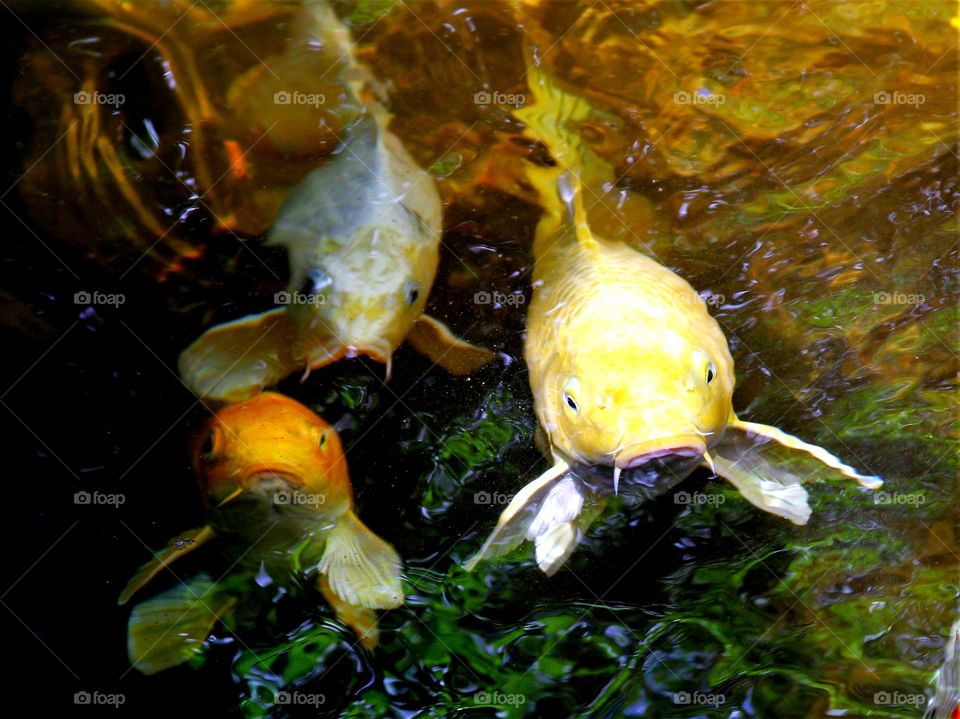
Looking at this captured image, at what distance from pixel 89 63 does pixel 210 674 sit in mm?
3564

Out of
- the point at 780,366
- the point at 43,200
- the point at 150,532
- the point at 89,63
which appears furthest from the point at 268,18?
the point at 780,366

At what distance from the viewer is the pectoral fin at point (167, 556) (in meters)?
3.69

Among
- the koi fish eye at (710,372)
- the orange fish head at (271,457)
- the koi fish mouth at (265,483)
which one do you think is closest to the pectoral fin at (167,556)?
the orange fish head at (271,457)

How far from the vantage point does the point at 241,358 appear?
437 centimetres

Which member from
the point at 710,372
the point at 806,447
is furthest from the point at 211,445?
the point at 806,447

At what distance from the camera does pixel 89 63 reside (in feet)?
14.4

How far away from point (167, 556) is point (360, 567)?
1.03 metres

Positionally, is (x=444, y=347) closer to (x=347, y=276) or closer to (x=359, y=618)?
(x=347, y=276)

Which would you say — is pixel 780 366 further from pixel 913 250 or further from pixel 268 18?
pixel 268 18

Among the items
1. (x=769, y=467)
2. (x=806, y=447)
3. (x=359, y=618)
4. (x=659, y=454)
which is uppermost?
(x=659, y=454)

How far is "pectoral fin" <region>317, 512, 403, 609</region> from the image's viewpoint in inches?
139

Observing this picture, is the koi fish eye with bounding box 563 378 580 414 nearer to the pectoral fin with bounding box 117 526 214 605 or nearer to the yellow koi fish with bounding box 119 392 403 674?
the yellow koi fish with bounding box 119 392 403 674

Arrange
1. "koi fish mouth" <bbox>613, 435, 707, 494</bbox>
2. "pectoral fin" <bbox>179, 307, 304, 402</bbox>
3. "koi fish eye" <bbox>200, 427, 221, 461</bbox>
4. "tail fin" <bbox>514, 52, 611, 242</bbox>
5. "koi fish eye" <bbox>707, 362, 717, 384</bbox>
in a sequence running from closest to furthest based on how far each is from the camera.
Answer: "koi fish mouth" <bbox>613, 435, 707, 494</bbox> → "koi fish eye" <bbox>707, 362, 717, 384</bbox> → "koi fish eye" <bbox>200, 427, 221, 461</bbox> → "pectoral fin" <bbox>179, 307, 304, 402</bbox> → "tail fin" <bbox>514, 52, 611, 242</bbox>

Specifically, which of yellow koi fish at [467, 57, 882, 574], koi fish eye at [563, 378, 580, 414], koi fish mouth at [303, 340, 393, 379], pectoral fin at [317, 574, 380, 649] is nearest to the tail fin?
yellow koi fish at [467, 57, 882, 574]
